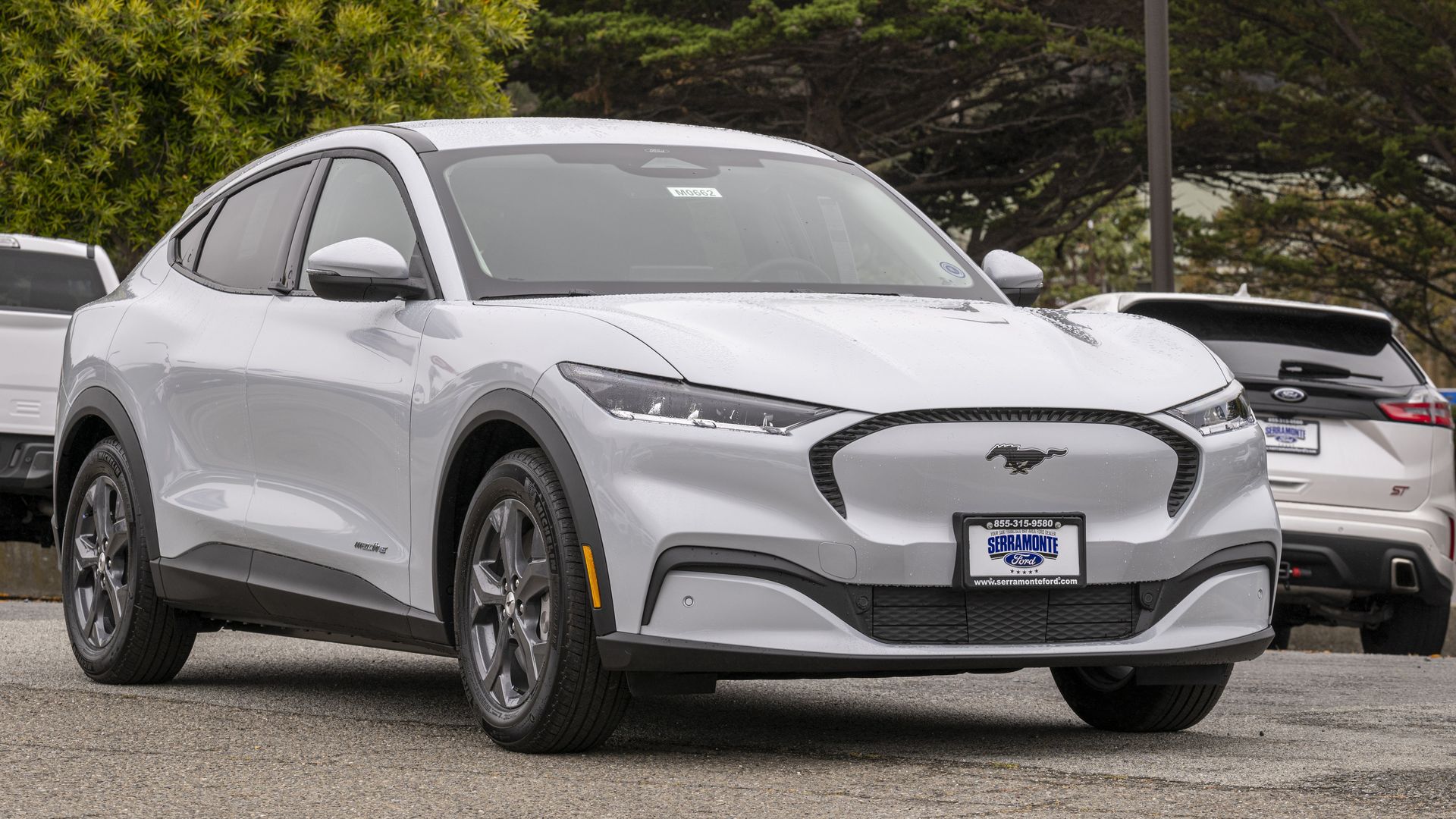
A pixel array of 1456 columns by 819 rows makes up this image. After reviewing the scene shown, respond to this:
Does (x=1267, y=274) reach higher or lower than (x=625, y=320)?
lower

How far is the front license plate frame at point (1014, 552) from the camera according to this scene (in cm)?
515

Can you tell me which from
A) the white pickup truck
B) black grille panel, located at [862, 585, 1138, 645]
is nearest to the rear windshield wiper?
black grille panel, located at [862, 585, 1138, 645]

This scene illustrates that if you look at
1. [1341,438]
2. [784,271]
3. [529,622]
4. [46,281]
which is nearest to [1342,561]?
[1341,438]

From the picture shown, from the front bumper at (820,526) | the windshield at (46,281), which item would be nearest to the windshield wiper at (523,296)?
the front bumper at (820,526)

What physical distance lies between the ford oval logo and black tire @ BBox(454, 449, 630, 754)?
3.10 ft

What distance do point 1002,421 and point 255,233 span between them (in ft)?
10.1

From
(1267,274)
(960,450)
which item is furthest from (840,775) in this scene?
(1267,274)

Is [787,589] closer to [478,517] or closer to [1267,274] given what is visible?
[478,517]

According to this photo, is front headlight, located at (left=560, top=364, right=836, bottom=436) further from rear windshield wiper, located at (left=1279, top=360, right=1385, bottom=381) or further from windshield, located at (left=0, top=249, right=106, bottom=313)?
windshield, located at (left=0, top=249, right=106, bottom=313)

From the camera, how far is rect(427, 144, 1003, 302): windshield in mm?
6086

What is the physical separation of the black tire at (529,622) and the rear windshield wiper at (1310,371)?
5.39m

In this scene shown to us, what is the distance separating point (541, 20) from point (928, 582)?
22372 mm

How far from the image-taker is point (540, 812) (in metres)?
4.62

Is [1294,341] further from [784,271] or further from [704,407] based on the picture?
[704,407]
